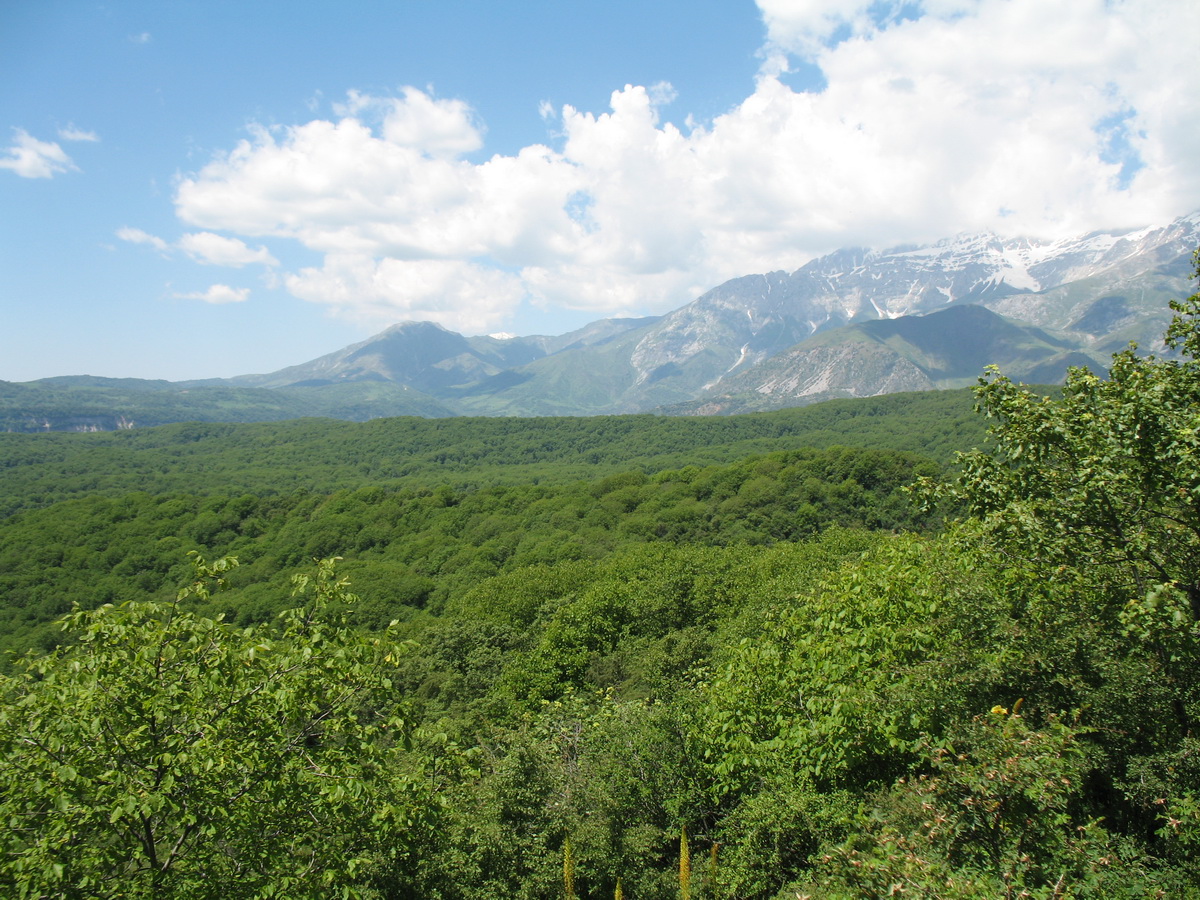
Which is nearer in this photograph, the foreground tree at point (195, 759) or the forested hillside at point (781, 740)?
the foreground tree at point (195, 759)

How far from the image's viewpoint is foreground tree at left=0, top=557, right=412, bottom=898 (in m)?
8.24

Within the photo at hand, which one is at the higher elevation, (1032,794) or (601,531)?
(1032,794)

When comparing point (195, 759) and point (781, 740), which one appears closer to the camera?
point (195, 759)

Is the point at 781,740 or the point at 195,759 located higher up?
the point at 195,759

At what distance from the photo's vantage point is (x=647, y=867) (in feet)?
50.2

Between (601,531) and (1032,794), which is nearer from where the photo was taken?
(1032,794)

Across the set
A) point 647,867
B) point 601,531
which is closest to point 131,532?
point 601,531

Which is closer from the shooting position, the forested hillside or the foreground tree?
the foreground tree

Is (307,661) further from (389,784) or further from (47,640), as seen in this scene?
(47,640)

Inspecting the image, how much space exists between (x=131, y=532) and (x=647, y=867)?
134 metres

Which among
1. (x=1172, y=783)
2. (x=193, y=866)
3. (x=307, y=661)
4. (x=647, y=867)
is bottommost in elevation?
(x=647, y=867)

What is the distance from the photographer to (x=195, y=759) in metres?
8.62

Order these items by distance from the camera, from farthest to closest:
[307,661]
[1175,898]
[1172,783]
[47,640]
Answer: [47,640] < [307,661] < [1172,783] < [1175,898]

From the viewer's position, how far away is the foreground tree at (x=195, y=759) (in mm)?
8242
